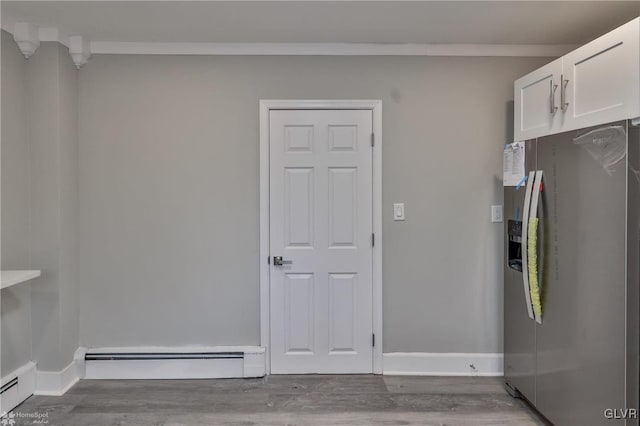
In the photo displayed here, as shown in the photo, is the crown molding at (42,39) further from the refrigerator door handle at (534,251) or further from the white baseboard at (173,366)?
the refrigerator door handle at (534,251)

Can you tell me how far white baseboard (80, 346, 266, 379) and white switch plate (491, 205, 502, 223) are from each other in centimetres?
189

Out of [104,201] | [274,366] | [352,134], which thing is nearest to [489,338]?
[274,366]

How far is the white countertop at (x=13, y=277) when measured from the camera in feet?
7.43

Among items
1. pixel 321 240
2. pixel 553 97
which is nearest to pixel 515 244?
pixel 553 97

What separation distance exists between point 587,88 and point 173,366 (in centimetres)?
303

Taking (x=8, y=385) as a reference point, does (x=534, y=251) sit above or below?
above

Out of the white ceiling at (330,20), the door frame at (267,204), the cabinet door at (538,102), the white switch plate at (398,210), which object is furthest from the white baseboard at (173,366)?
the cabinet door at (538,102)

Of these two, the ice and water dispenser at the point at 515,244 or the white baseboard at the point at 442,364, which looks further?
the white baseboard at the point at 442,364

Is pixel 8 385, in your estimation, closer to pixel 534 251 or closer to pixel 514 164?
pixel 534 251

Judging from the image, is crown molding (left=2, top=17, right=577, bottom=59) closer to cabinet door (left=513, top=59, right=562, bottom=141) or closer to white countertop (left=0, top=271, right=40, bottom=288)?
cabinet door (left=513, top=59, right=562, bottom=141)

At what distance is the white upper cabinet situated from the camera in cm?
183

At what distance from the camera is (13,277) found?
7.73 feet

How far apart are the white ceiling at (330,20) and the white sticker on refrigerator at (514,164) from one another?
0.76 m

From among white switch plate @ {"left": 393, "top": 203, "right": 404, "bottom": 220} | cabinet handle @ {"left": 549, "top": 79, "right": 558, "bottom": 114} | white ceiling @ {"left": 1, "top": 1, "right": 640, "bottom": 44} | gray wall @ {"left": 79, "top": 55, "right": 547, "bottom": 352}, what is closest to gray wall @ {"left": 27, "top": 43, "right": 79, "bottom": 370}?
gray wall @ {"left": 79, "top": 55, "right": 547, "bottom": 352}
